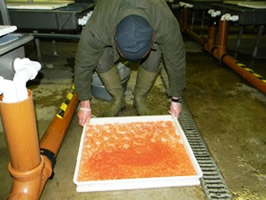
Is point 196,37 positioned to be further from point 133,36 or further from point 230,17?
point 133,36

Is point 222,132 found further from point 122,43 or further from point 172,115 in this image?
point 122,43

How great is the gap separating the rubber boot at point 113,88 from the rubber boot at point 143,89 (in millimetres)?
128

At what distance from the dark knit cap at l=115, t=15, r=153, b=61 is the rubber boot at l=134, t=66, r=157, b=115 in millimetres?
708

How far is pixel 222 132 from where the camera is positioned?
1.58m

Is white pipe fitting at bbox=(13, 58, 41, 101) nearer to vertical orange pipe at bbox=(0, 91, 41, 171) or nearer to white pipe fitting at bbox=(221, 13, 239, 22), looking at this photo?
vertical orange pipe at bbox=(0, 91, 41, 171)

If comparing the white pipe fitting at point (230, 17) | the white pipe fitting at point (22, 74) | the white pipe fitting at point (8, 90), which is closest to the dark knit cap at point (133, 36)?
the white pipe fitting at point (22, 74)

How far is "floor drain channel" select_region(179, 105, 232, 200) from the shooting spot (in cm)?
111

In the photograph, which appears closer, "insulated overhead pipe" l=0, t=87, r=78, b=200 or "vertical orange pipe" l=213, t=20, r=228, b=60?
"insulated overhead pipe" l=0, t=87, r=78, b=200

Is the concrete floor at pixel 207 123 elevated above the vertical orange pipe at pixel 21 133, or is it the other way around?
the vertical orange pipe at pixel 21 133

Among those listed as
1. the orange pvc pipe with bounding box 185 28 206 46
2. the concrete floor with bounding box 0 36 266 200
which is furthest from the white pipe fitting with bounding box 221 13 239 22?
the orange pvc pipe with bounding box 185 28 206 46

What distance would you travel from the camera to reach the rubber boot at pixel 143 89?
68.8 inches

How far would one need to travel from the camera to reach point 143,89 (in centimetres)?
181

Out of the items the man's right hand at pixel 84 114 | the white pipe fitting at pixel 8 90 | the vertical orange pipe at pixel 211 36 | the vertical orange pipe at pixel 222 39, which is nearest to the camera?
the white pipe fitting at pixel 8 90

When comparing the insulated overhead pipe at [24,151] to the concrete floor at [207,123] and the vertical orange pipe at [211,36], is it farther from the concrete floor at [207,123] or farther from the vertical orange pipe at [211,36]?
the vertical orange pipe at [211,36]
